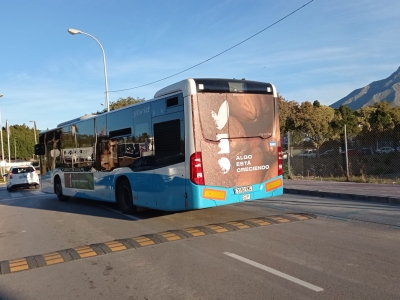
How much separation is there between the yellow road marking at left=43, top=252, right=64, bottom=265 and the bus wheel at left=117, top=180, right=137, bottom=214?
3664 millimetres

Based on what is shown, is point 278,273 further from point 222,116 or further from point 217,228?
point 222,116

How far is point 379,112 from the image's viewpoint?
4662 centimetres

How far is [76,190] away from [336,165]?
12505 mm

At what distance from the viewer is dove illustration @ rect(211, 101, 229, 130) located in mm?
8945

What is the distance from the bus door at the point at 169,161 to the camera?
885 centimetres

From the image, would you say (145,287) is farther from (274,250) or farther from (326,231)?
(326,231)

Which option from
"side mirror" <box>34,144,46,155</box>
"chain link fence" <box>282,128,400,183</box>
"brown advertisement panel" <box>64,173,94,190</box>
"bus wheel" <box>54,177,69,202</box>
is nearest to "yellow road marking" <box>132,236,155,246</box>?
"brown advertisement panel" <box>64,173,94,190</box>

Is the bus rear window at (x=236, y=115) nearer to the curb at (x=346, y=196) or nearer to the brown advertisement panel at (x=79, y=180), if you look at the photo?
the curb at (x=346, y=196)

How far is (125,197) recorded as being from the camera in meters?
11.4

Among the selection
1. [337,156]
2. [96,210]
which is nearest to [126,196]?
[96,210]

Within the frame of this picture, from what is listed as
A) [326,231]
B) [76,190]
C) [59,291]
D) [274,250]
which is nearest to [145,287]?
[59,291]

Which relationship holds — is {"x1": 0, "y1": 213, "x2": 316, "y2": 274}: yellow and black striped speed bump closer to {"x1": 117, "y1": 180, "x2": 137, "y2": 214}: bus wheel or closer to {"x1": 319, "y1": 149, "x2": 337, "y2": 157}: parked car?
{"x1": 117, "y1": 180, "x2": 137, "y2": 214}: bus wheel

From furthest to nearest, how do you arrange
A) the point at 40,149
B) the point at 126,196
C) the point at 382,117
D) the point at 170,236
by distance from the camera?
the point at 382,117 → the point at 40,149 → the point at 126,196 → the point at 170,236

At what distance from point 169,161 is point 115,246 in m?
2.25
